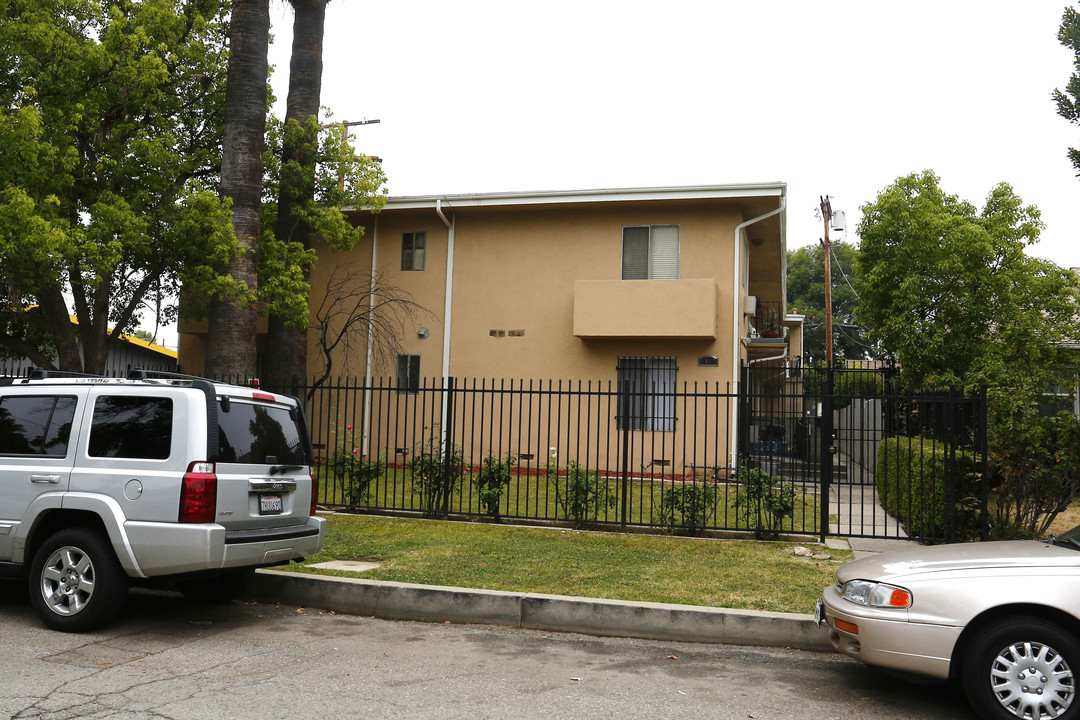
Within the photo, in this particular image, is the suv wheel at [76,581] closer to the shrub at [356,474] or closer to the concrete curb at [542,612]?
the concrete curb at [542,612]

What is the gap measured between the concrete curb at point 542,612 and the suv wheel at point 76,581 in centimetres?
165

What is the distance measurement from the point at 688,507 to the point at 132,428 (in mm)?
6729

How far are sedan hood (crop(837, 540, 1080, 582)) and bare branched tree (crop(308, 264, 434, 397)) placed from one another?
48.8ft

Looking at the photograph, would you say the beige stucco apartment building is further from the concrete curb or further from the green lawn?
the concrete curb

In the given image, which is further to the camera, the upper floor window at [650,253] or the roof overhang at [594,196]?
the upper floor window at [650,253]

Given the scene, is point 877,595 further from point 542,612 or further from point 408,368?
point 408,368

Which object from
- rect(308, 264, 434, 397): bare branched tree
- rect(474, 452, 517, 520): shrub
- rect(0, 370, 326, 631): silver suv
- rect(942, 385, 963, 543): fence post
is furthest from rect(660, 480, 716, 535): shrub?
rect(308, 264, 434, 397): bare branched tree

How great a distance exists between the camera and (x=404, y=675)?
5426mm

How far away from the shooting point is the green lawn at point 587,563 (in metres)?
7.38

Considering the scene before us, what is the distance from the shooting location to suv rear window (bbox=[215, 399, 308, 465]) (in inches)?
250

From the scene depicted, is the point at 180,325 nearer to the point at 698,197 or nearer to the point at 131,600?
the point at 698,197

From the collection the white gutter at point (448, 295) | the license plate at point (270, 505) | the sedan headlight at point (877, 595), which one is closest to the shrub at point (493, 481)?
the license plate at point (270, 505)

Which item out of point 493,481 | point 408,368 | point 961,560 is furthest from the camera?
point 408,368

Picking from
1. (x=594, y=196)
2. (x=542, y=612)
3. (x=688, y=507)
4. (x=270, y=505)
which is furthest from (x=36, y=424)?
(x=594, y=196)
